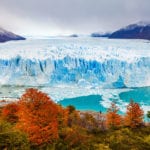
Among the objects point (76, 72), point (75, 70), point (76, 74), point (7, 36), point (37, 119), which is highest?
point (37, 119)

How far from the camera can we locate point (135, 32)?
9319cm

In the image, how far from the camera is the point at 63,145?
Result: 15.5 metres

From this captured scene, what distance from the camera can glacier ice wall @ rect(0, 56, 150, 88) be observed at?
2200 inches

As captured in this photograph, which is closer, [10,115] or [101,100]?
[10,115]

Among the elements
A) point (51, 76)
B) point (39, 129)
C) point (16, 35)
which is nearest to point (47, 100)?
point (39, 129)

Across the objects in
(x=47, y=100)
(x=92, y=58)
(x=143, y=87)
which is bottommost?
(x=143, y=87)

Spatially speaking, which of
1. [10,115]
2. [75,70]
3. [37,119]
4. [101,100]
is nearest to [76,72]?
[75,70]

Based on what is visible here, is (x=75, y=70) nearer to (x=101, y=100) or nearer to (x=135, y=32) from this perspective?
(x=101, y=100)

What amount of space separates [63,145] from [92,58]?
139ft

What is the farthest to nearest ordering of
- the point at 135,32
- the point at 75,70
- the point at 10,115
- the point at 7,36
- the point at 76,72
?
the point at 7,36, the point at 135,32, the point at 75,70, the point at 76,72, the point at 10,115

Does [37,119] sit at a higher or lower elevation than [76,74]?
higher

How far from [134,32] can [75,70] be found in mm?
40307

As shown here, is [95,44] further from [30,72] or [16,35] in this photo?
[16,35]

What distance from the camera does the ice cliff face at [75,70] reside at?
55.9m
